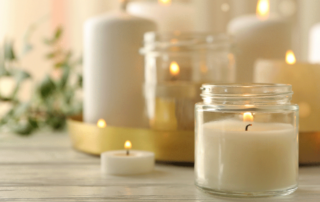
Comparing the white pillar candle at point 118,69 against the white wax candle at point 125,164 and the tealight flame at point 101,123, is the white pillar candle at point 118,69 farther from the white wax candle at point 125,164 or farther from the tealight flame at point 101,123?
the white wax candle at point 125,164

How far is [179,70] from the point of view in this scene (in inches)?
28.5

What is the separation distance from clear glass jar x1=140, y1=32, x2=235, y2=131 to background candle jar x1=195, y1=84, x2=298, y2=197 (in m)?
0.15

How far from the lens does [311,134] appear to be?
58 centimetres

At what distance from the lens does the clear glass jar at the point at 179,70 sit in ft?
2.12

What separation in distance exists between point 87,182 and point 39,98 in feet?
1.96

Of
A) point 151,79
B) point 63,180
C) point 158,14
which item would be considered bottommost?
point 63,180

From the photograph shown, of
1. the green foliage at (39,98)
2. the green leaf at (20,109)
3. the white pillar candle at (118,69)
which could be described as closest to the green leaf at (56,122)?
the green foliage at (39,98)

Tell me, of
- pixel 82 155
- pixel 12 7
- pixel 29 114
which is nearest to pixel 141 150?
pixel 82 155

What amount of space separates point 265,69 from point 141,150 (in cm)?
24

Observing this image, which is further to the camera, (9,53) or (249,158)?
(9,53)

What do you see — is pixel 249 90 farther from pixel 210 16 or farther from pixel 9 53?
pixel 210 16

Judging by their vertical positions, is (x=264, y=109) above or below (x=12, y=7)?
below

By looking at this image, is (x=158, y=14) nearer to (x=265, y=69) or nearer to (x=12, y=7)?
(x=265, y=69)

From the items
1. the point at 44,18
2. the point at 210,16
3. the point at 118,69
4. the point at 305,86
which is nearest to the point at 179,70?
the point at 118,69
